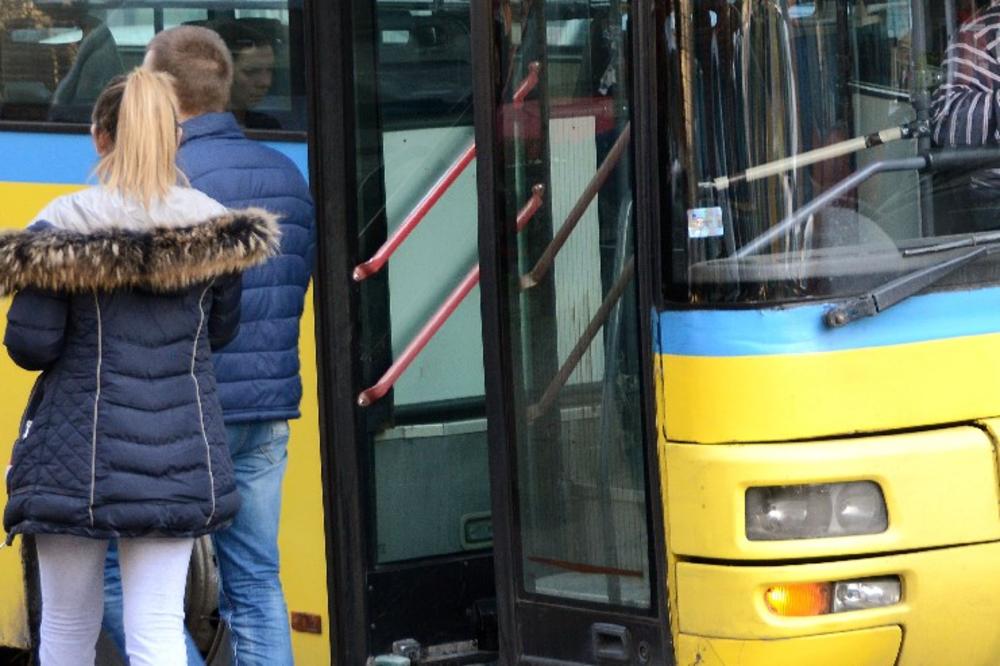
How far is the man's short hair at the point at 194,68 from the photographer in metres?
4.86

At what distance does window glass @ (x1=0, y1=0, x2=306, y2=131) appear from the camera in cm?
516

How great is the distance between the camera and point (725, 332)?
4133 mm

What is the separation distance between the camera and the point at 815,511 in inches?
163

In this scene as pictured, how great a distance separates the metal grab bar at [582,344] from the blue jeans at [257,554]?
2.60ft

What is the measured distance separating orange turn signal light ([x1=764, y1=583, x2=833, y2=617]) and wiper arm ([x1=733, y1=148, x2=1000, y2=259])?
0.74 meters

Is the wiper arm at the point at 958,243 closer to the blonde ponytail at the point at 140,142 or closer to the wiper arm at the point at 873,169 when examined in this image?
the wiper arm at the point at 873,169

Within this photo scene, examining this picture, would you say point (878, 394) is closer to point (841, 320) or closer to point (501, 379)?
point (841, 320)

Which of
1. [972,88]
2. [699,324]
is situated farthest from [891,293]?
[972,88]

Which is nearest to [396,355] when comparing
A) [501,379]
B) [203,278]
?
[501,379]

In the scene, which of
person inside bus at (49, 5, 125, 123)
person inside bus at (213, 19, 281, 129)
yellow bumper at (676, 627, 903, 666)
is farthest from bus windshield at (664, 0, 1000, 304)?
person inside bus at (49, 5, 125, 123)

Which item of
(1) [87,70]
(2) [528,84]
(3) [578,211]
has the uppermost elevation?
(1) [87,70]

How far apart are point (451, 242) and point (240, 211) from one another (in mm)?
991

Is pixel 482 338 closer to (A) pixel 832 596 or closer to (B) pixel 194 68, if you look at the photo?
(B) pixel 194 68

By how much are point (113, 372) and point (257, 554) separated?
3.20 feet
